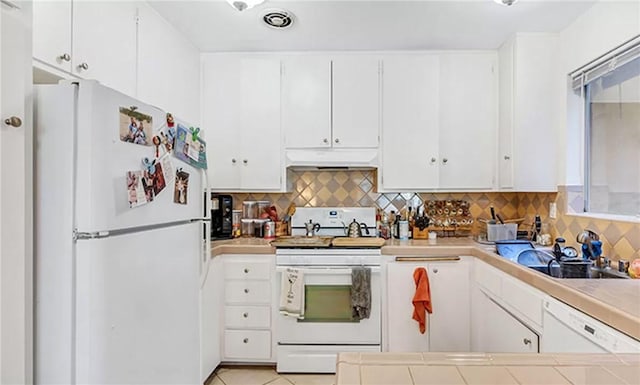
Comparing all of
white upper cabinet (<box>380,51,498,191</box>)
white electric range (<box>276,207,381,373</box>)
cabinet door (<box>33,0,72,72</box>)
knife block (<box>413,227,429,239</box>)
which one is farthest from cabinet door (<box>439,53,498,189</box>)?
cabinet door (<box>33,0,72,72</box>)

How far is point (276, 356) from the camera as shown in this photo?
2.52 metres

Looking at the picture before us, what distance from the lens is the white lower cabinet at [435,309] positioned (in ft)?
8.17

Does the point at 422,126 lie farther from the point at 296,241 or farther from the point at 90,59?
the point at 90,59

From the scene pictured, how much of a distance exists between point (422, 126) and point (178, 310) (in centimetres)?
210

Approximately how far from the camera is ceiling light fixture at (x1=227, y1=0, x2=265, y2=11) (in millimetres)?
1985

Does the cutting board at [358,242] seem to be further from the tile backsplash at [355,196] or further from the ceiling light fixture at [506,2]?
the ceiling light fixture at [506,2]

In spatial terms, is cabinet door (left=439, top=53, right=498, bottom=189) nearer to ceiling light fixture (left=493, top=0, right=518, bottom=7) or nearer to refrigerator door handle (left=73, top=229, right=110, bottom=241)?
ceiling light fixture (left=493, top=0, right=518, bottom=7)

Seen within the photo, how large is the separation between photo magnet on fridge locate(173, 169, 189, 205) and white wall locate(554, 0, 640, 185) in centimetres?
227

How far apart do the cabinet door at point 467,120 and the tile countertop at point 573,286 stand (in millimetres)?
567

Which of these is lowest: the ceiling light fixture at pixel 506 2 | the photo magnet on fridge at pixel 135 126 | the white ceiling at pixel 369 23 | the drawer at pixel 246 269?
the drawer at pixel 246 269

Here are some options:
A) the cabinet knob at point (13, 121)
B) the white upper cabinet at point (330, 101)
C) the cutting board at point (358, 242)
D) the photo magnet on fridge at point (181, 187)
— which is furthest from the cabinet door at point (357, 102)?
the cabinet knob at point (13, 121)

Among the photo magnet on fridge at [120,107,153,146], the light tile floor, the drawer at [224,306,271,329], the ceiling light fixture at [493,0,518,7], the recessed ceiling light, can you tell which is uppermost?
the recessed ceiling light

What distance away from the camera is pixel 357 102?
279 centimetres

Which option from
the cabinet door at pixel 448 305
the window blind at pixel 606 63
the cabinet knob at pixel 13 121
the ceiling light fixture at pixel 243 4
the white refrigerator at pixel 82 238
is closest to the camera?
the cabinet knob at pixel 13 121
